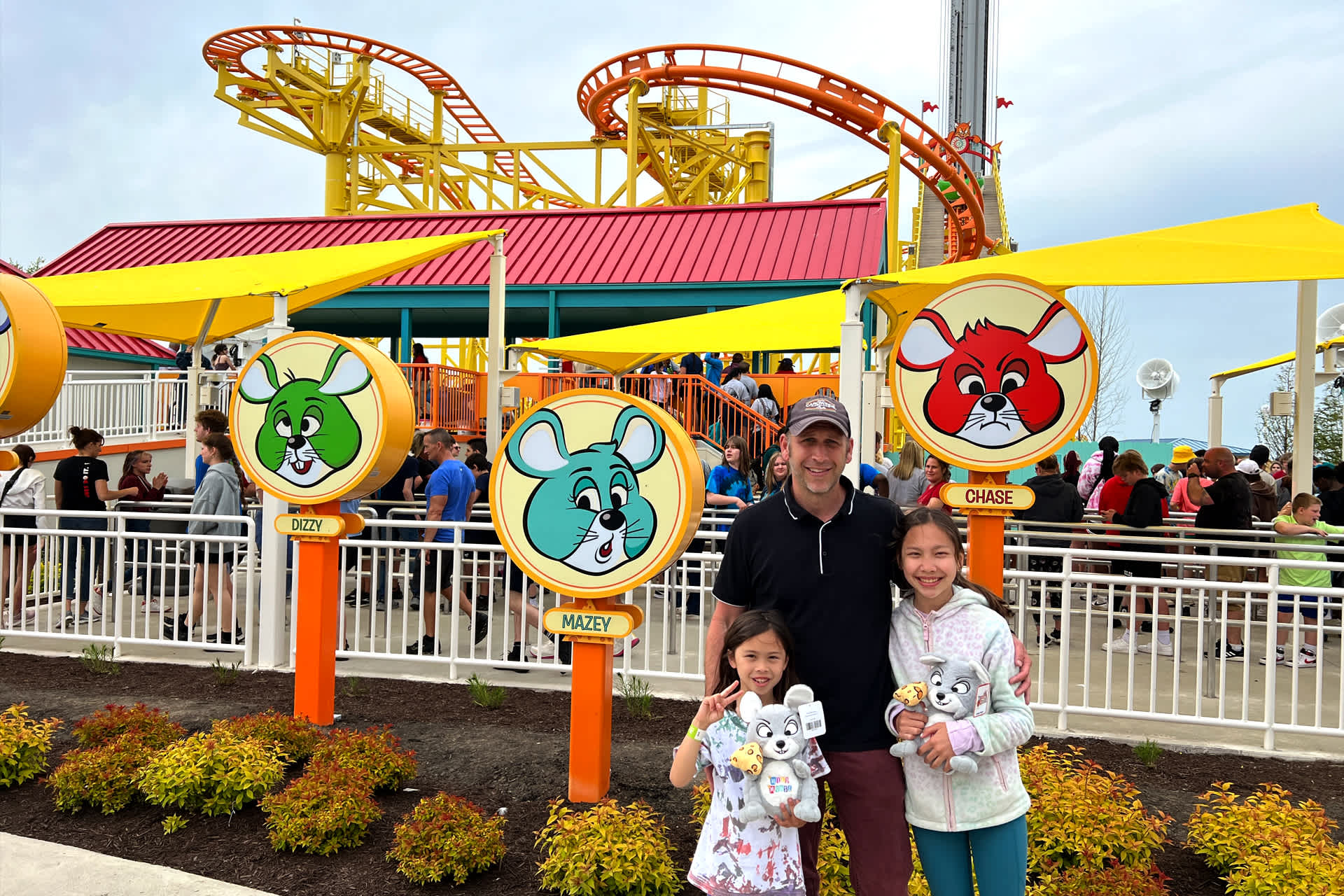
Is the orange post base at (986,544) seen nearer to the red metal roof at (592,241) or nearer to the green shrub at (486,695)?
the green shrub at (486,695)

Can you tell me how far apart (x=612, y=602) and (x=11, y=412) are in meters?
3.27

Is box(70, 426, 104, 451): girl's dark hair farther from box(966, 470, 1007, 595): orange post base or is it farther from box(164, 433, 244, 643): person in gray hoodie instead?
box(966, 470, 1007, 595): orange post base

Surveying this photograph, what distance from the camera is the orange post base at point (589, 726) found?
3.98 metres

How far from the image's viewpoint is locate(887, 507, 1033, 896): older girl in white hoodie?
97.3 inches

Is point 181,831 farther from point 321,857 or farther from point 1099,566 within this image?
point 1099,566

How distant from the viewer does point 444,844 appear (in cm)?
353

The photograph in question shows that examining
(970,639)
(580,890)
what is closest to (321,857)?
(580,890)

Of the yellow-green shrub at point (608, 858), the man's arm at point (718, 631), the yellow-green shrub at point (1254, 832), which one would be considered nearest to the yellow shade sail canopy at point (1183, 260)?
the yellow-green shrub at point (1254, 832)

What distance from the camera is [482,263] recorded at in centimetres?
1847

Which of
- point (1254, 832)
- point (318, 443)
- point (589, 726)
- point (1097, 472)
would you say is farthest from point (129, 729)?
point (1097, 472)

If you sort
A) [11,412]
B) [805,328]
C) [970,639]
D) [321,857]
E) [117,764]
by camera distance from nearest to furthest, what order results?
[970,639]
[321,857]
[117,764]
[11,412]
[805,328]

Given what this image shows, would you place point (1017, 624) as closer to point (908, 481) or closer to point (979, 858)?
point (908, 481)

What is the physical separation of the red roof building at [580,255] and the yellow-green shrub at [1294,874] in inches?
525

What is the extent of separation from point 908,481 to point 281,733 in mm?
6469
